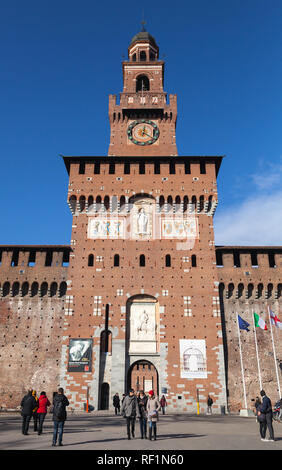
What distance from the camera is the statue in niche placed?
28.0 m

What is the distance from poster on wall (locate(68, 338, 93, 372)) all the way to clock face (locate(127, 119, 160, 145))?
56.2 ft

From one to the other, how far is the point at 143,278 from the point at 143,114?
51.2ft

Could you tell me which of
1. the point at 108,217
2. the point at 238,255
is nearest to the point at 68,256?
the point at 108,217

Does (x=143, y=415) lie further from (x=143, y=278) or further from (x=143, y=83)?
(x=143, y=83)

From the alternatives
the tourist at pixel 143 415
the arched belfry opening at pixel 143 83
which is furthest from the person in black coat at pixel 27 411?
the arched belfry opening at pixel 143 83

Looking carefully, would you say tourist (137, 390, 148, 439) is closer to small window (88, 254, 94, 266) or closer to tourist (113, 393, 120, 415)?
tourist (113, 393, 120, 415)

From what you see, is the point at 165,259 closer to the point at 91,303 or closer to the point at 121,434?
the point at 91,303

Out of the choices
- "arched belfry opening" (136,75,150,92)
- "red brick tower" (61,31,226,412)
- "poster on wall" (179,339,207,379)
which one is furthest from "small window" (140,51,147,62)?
"poster on wall" (179,339,207,379)

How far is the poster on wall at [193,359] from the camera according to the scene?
24297mm

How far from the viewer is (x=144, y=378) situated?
29.2 meters

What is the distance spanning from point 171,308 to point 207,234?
6221mm

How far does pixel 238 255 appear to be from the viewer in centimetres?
2875

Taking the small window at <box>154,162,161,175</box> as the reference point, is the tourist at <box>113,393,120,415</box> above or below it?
below

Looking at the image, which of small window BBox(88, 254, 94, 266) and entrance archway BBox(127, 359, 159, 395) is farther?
small window BBox(88, 254, 94, 266)
